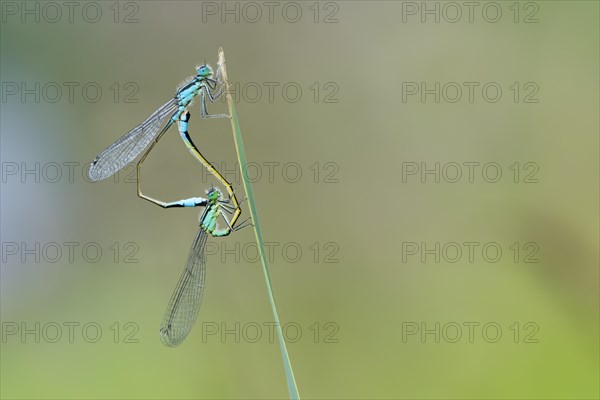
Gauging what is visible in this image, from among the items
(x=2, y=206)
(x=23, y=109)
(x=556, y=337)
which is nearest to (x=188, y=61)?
(x=23, y=109)

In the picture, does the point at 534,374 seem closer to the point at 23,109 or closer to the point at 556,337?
the point at 556,337

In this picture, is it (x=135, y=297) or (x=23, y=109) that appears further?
(x=23, y=109)

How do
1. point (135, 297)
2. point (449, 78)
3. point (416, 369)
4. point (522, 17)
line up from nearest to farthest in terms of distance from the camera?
1. point (416, 369)
2. point (135, 297)
3. point (522, 17)
4. point (449, 78)
